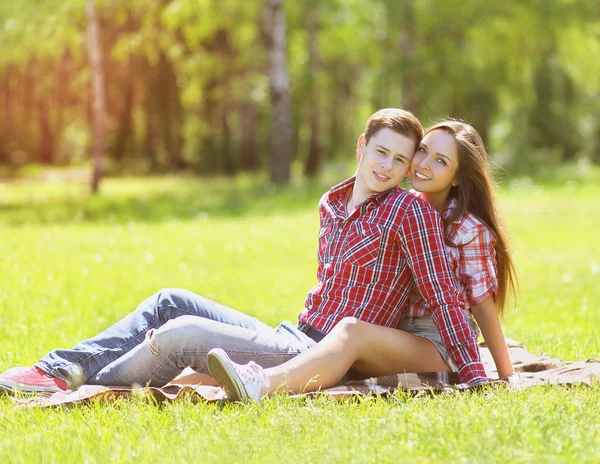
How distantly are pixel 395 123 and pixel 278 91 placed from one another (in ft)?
45.7

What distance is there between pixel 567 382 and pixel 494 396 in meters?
0.60

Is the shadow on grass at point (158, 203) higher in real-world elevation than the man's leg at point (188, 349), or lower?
lower

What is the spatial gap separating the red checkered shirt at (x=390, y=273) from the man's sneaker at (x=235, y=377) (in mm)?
635

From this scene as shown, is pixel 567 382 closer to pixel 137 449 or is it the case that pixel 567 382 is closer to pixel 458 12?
pixel 137 449

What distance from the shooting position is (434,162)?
15.6ft

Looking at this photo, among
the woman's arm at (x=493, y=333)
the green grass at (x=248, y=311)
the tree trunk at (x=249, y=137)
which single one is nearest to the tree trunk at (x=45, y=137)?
the tree trunk at (x=249, y=137)

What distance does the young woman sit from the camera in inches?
174

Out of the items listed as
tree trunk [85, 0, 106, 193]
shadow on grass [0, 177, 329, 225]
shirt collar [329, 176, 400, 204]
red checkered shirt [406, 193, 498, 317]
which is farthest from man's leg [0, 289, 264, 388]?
tree trunk [85, 0, 106, 193]

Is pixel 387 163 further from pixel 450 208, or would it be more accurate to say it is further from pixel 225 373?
pixel 225 373

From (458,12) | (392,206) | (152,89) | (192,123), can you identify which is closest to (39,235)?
(392,206)

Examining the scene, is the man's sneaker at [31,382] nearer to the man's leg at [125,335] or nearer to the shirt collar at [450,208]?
the man's leg at [125,335]

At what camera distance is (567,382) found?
4.42 m

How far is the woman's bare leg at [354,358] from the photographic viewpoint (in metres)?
4.23

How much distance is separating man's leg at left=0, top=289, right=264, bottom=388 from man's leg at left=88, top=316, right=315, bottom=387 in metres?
0.10
